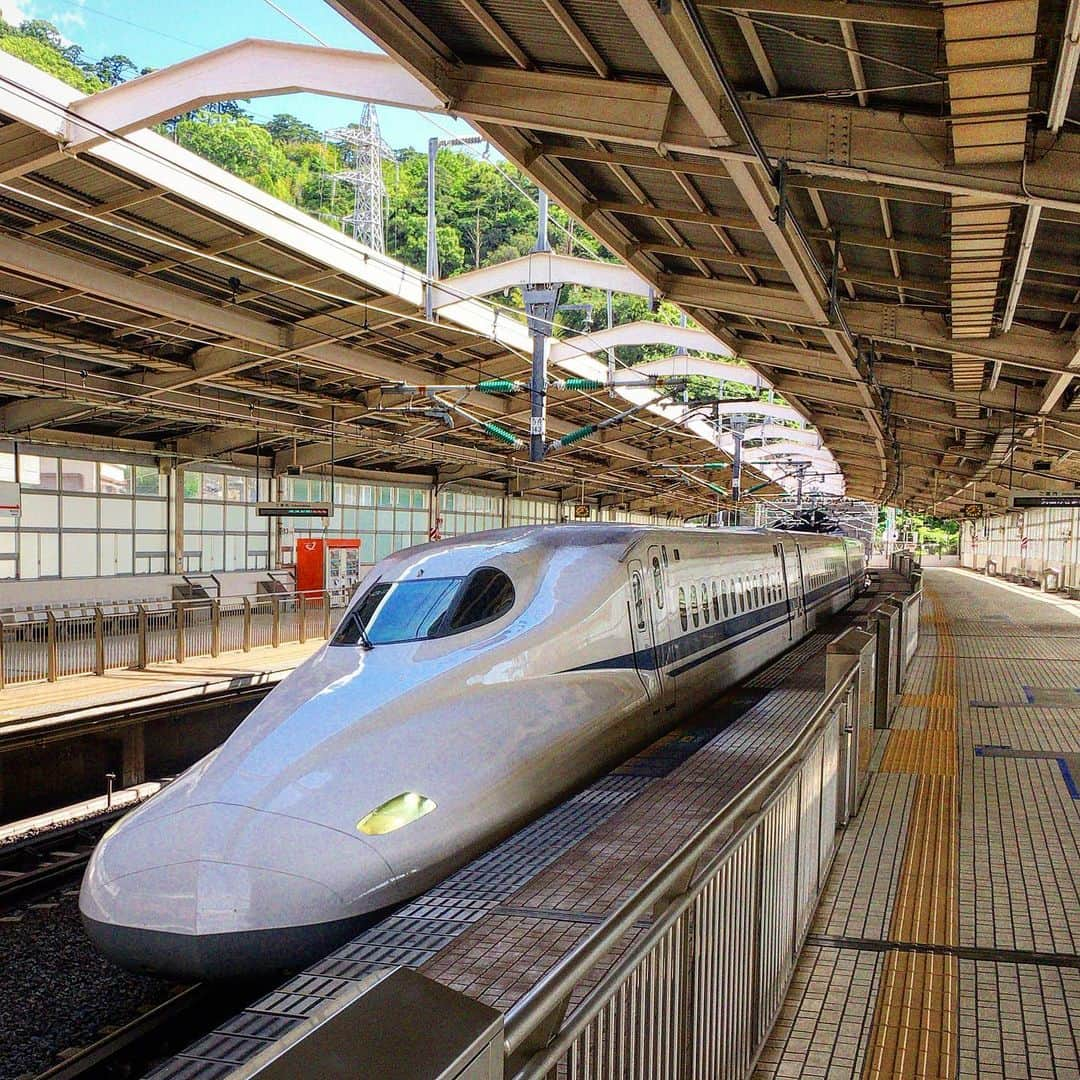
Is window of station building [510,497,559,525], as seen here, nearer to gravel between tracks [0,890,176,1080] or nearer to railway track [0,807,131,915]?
railway track [0,807,131,915]

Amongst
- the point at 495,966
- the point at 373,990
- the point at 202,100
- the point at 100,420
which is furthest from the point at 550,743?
the point at 100,420

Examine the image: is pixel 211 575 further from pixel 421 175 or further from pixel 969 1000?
pixel 421 175

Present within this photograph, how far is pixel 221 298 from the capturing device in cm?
1959

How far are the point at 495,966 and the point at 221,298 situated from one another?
54.7 ft

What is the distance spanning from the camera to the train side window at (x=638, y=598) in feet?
33.2

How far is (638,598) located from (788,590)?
10546mm

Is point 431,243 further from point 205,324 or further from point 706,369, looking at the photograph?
point 706,369

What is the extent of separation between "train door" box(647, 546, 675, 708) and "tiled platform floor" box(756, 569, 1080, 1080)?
6.73ft

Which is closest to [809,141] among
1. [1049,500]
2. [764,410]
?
[1049,500]

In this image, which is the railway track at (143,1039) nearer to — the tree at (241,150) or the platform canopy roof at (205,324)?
the platform canopy roof at (205,324)

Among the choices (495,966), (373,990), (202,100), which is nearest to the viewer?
(373,990)

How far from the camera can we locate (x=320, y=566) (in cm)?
3250

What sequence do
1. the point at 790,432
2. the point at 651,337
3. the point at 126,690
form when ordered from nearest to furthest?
1. the point at 126,690
2. the point at 651,337
3. the point at 790,432

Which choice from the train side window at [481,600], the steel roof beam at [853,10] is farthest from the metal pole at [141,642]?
the steel roof beam at [853,10]
